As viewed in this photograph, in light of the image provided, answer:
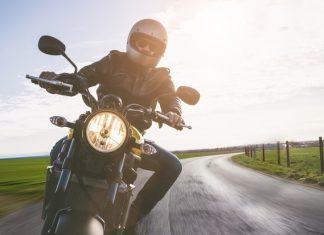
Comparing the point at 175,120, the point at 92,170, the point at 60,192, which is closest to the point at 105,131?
the point at 92,170

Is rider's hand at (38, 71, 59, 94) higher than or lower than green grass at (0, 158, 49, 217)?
higher

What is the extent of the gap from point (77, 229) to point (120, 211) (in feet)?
2.13

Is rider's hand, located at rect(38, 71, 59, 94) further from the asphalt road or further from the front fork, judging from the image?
the asphalt road

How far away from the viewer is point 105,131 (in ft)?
8.43

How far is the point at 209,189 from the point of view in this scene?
9336 millimetres

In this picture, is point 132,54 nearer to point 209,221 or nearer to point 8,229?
point 209,221

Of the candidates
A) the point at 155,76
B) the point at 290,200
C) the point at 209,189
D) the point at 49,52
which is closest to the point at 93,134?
the point at 49,52

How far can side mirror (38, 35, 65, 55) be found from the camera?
3.02 meters

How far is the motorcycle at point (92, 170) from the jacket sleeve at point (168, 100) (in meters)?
0.83

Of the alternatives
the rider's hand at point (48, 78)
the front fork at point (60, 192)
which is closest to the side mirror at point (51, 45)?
the rider's hand at point (48, 78)

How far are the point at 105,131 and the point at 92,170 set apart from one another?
0.39 metres

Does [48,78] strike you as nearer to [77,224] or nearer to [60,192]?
[60,192]

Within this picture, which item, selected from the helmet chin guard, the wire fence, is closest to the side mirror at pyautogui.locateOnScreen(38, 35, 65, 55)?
the helmet chin guard

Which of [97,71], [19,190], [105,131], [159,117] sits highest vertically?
[97,71]
